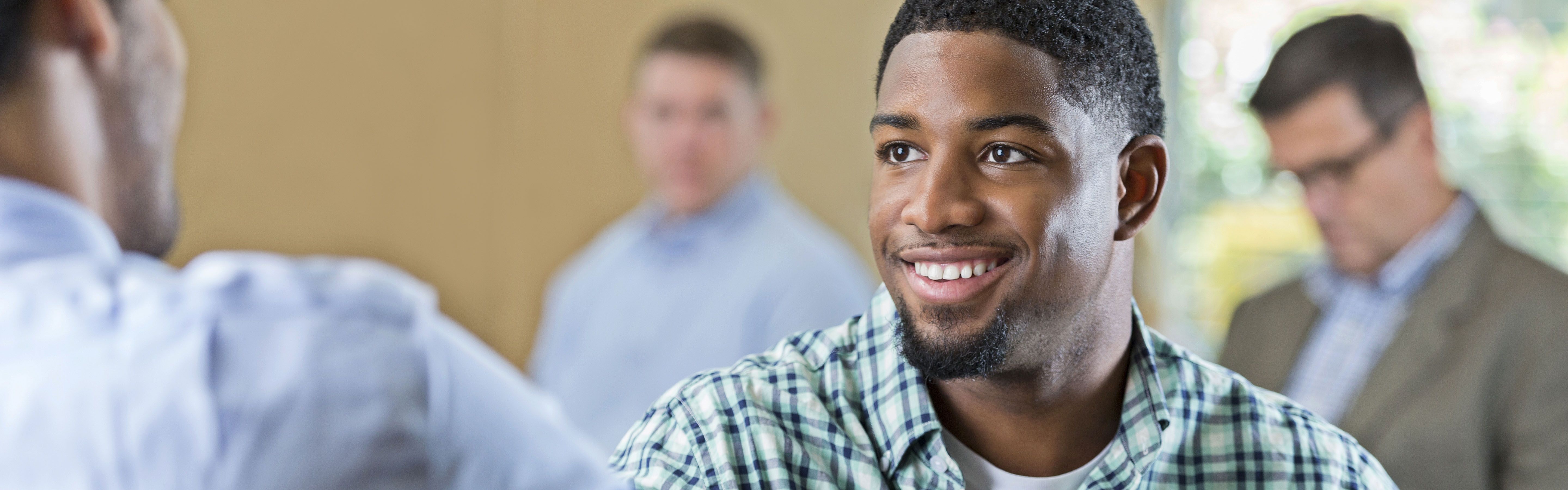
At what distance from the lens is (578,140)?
13.7 feet

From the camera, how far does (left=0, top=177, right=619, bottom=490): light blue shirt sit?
27.2 inches

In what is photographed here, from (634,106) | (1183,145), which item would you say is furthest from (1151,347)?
(1183,145)

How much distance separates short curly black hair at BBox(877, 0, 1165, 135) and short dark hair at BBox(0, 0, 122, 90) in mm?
741

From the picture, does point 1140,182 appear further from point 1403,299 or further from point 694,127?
point 694,127

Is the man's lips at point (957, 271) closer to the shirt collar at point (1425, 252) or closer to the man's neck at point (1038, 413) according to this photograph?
the man's neck at point (1038, 413)

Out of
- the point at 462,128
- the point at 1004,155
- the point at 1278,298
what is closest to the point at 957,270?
the point at 1004,155

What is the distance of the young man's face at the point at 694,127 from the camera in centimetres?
281

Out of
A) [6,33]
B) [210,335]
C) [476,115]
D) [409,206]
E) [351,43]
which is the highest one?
[6,33]

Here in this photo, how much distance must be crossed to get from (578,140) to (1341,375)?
275 centimetres

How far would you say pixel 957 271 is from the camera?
113 centimetres

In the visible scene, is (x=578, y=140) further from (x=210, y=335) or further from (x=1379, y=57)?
(x=210, y=335)

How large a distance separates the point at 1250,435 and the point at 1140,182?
0.92 feet

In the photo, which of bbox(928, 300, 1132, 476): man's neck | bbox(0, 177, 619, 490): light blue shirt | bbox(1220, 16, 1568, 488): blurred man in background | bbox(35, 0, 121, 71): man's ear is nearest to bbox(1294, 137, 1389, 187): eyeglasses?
bbox(1220, 16, 1568, 488): blurred man in background

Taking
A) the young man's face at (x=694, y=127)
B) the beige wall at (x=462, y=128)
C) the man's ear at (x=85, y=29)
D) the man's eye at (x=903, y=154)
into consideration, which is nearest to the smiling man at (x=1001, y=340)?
the man's eye at (x=903, y=154)
